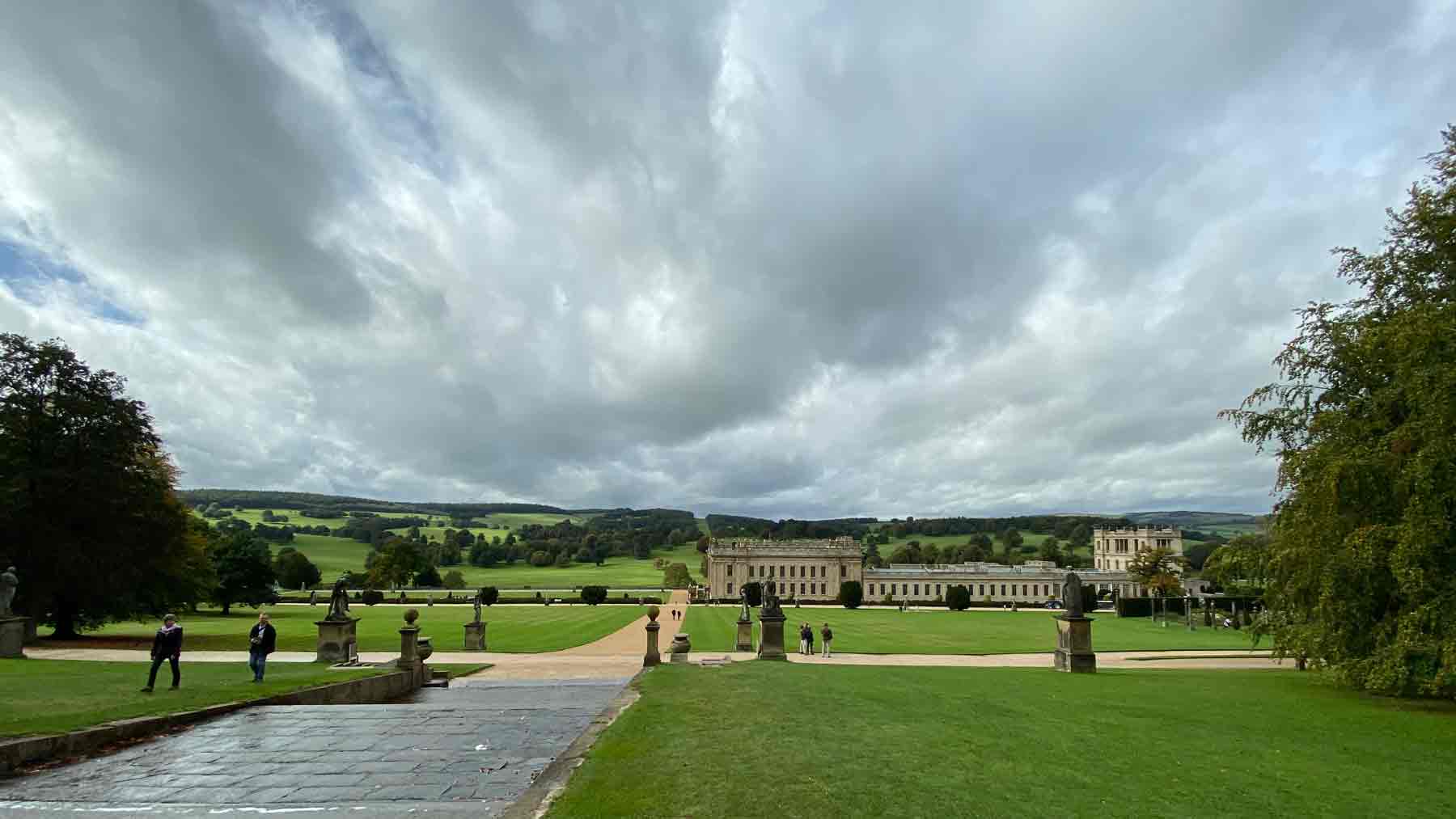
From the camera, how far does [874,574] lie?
412 ft

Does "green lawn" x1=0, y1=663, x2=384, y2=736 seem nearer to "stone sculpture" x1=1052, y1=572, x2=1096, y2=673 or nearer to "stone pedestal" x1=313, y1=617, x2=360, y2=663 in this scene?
"stone pedestal" x1=313, y1=617, x2=360, y2=663

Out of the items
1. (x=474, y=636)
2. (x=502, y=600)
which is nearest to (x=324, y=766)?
(x=474, y=636)

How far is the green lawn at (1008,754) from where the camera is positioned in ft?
23.1

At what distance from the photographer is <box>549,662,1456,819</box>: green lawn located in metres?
7.04

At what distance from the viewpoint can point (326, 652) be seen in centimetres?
2177

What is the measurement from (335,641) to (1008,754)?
1918 centimetres

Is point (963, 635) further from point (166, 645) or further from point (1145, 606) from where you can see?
point (166, 645)

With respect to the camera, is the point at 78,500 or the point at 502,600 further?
the point at 502,600

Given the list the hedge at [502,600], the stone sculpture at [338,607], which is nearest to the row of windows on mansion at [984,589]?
the hedge at [502,600]

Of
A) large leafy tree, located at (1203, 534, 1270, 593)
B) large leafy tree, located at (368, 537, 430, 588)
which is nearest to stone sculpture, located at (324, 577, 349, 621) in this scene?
large leafy tree, located at (1203, 534, 1270, 593)

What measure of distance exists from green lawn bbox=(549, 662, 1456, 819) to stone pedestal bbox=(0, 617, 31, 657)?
765 inches

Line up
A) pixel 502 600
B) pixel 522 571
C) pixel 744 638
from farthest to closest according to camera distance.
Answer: pixel 522 571
pixel 502 600
pixel 744 638

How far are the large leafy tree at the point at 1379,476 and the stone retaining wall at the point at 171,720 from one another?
19.9 m

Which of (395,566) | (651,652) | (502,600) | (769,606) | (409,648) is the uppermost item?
(769,606)
